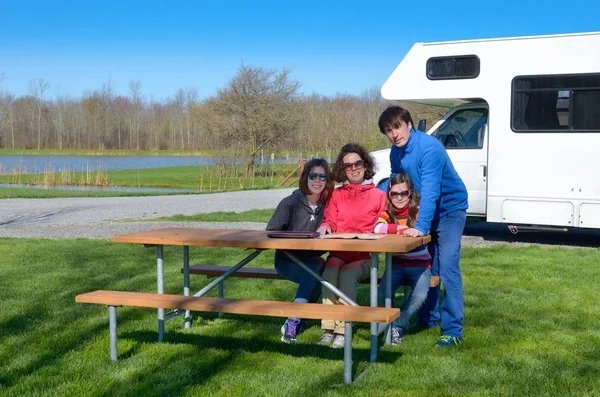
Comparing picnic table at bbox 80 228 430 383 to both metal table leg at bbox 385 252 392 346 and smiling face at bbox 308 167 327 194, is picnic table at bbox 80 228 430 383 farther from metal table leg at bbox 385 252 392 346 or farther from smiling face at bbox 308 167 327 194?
smiling face at bbox 308 167 327 194

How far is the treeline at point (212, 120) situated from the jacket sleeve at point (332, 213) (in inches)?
803

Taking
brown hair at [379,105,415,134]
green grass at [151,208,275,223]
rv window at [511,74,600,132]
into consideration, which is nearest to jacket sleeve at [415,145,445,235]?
brown hair at [379,105,415,134]

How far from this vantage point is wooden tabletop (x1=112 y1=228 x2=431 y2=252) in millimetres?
4453

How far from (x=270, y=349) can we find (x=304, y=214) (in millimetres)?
1061

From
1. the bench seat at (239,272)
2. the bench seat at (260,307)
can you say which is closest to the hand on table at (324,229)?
the bench seat at (260,307)

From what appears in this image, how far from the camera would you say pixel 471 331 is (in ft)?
18.2

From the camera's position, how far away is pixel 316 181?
5.48m

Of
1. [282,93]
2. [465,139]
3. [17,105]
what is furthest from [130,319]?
[17,105]

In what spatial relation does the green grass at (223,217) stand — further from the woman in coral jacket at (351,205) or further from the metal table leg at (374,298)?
the metal table leg at (374,298)

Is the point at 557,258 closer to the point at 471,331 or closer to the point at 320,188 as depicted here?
the point at 471,331

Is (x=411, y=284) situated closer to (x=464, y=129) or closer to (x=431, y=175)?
(x=431, y=175)

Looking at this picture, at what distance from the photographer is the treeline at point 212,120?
1308 inches

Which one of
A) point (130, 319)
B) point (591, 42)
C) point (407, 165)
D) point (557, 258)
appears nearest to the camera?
point (407, 165)

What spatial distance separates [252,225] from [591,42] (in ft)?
21.1
